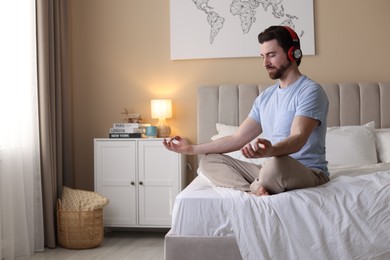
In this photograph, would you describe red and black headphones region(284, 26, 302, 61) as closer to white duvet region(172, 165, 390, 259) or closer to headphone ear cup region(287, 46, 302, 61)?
headphone ear cup region(287, 46, 302, 61)

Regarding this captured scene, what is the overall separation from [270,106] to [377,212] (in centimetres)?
83

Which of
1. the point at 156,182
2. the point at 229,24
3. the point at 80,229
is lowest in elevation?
the point at 80,229

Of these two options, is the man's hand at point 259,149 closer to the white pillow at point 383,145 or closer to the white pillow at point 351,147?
the white pillow at point 351,147

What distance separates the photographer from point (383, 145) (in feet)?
14.2

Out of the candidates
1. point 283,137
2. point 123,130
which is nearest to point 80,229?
point 123,130

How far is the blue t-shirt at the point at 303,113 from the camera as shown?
284cm

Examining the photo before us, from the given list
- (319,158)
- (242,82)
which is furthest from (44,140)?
(319,158)

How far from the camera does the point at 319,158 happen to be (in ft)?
9.60

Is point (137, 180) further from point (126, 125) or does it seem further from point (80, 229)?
point (80, 229)

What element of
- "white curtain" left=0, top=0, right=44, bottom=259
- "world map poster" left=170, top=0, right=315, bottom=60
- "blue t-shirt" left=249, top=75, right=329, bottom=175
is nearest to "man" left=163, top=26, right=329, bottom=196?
"blue t-shirt" left=249, top=75, right=329, bottom=175

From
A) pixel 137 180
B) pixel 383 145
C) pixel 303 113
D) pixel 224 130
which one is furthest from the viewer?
pixel 137 180

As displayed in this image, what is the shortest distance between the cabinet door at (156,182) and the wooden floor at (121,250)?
0.17 m

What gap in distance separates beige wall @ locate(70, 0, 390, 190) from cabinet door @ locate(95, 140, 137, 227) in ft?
1.42

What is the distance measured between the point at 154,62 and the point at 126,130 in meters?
0.70
